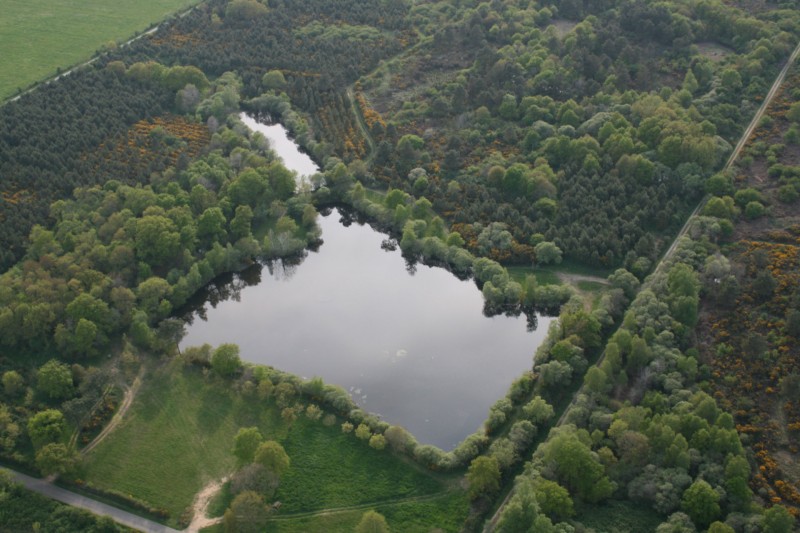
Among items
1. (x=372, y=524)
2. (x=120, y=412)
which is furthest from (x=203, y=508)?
(x=372, y=524)

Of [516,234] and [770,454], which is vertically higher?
[516,234]

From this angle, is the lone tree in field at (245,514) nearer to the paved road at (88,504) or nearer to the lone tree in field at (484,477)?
the paved road at (88,504)

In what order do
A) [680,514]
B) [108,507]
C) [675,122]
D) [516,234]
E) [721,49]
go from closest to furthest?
1. [680,514]
2. [108,507]
3. [516,234]
4. [675,122]
5. [721,49]

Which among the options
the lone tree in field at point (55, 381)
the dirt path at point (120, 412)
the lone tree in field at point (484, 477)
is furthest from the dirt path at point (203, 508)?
the lone tree in field at point (484, 477)

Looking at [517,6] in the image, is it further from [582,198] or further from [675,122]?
[582,198]

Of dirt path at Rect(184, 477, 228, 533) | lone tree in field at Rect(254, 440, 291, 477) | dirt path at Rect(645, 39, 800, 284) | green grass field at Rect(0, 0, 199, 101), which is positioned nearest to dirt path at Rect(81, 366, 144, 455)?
dirt path at Rect(184, 477, 228, 533)

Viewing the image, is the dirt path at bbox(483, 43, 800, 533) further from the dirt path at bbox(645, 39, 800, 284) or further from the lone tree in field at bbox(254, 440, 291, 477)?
the lone tree in field at bbox(254, 440, 291, 477)

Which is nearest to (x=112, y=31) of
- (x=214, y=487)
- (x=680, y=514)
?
(x=214, y=487)
